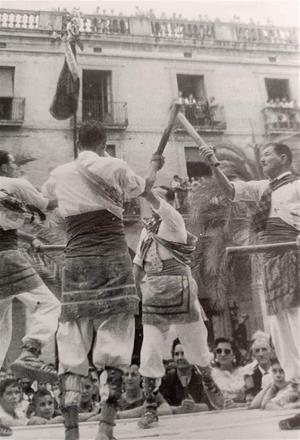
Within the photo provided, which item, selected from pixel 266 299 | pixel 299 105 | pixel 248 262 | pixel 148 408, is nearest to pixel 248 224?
pixel 248 262

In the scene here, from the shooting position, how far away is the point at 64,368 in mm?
2377

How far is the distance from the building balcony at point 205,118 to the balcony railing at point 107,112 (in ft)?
1.42

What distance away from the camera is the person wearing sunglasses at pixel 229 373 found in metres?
3.16

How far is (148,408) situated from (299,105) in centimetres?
277

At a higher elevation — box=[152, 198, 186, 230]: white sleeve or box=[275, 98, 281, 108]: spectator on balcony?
box=[275, 98, 281, 108]: spectator on balcony

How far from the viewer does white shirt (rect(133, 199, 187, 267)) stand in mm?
3256

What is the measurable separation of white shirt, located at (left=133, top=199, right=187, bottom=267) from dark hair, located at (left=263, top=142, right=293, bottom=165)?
104 centimetres

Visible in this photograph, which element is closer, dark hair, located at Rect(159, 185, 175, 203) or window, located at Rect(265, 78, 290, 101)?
dark hair, located at Rect(159, 185, 175, 203)

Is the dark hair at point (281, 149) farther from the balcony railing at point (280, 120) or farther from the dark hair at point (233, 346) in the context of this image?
the dark hair at point (233, 346)

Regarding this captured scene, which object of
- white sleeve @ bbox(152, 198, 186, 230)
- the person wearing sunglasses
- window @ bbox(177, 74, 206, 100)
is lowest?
the person wearing sunglasses

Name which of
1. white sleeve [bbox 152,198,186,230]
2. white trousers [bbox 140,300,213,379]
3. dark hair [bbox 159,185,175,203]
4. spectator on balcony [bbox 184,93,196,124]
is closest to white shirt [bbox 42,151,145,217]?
white sleeve [bbox 152,198,186,230]

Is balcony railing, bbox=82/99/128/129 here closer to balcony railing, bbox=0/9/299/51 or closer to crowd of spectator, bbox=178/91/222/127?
crowd of spectator, bbox=178/91/222/127

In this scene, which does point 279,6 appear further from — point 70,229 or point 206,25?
point 70,229

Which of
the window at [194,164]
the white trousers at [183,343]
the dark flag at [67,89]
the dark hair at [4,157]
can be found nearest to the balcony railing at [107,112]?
the dark flag at [67,89]
